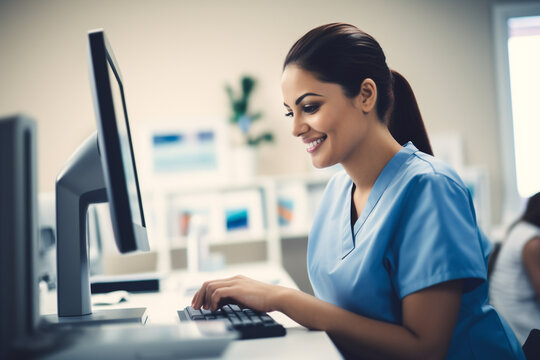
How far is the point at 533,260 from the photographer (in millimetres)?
1709

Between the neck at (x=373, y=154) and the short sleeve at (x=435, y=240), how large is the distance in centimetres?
16

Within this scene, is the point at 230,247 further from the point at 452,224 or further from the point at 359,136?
the point at 452,224

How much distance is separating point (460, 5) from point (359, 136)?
240cm

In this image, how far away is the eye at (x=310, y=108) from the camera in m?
0.94

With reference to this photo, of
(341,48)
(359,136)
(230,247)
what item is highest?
(341,48)

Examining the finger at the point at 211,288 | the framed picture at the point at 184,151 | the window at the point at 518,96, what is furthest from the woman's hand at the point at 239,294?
the window at the point at 518,96

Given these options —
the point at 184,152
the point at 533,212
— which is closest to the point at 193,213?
the point at 184,152

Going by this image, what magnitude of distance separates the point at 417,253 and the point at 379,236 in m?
0.08

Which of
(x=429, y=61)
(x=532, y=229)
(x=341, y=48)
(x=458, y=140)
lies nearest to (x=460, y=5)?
(x=429, y=61)

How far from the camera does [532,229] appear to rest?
1.74m

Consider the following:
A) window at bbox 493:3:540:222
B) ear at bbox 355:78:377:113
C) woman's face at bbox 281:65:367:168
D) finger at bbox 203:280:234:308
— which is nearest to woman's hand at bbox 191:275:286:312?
finger at bbox 203:280:234:308

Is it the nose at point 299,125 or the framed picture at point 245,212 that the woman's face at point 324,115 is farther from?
the framed picture at point 245,212

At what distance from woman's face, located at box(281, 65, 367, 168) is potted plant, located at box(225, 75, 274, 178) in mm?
1593

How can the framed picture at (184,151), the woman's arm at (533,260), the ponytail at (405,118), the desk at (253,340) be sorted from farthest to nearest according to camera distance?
the framed picture at (184,151) < the woman's arm at (533,260) < the ponytail at (405,118) < the desk at (253,340)
